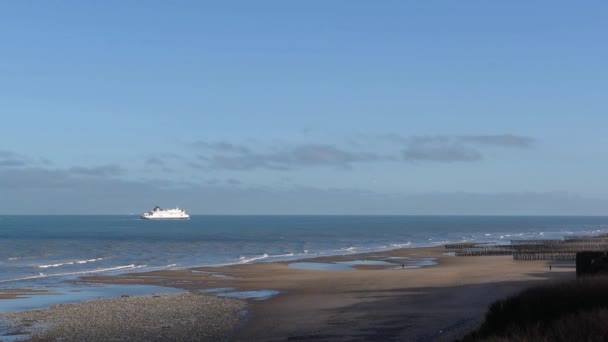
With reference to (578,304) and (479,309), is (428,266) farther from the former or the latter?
(578,304)

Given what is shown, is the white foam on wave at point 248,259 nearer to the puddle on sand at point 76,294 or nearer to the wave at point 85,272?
the wave at point 85,272

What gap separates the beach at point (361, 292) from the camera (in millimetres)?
25812

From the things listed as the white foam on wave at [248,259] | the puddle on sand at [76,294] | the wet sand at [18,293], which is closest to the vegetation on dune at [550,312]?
the puddle on sand at [76,294]

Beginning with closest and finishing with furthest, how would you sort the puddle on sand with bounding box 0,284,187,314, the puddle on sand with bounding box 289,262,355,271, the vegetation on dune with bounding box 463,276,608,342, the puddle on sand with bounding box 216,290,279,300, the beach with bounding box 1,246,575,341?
the vegetation on dune with bounding box 463,276,608,342
the beach with bounding box 1,246,575,341
the puddle on sand with bounding box 0,284,187,314
the puddle on sand with bounding box 216,290,279,300
the puddle on sand with bounding box 289,262,355,271

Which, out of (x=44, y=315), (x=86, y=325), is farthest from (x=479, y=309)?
(x=44, y=315)

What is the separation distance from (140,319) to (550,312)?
1686 cm

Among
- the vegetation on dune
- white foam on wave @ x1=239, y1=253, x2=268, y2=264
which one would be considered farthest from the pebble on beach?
white foam on wave @ x1=239, y1=253, x2=268, y2=264

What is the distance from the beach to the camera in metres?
25.8

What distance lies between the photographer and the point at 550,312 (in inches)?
690

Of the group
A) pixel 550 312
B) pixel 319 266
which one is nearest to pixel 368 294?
pixel 550 312

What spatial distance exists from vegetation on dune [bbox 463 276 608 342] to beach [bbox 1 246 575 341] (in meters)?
3.50

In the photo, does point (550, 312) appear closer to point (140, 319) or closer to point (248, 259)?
point (140, 319)

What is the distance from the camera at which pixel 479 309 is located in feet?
96.8

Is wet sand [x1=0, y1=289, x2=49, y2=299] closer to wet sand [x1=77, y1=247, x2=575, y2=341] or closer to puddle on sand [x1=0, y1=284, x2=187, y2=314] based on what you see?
puddle on sand [x1=0, y1=284, x2=187, y2=314]
